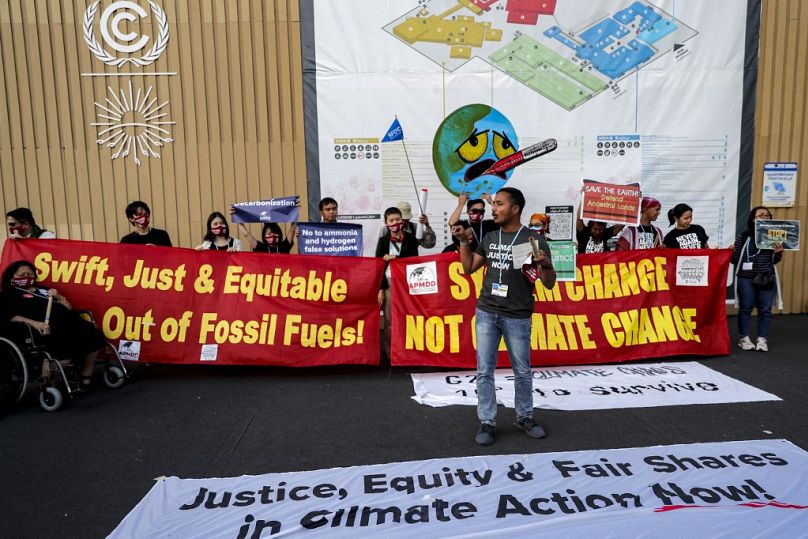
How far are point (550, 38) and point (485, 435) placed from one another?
624 cm

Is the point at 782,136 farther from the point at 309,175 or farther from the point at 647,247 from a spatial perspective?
the point at 309,175

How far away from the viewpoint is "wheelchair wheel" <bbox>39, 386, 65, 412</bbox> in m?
4.93

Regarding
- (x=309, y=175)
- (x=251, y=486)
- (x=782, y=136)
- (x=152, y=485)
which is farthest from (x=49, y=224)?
(x=782, y=136)

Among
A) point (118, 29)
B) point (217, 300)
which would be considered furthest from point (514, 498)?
point (118, 29)

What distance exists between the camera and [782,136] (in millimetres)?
8523

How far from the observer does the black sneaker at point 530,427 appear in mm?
4191

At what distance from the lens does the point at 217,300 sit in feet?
19.6

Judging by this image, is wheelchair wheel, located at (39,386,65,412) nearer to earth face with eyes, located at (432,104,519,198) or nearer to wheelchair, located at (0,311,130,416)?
wheelchair, located at (0,311,130,416)

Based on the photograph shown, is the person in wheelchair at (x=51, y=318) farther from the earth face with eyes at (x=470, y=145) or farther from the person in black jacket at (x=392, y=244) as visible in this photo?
the earth face with eyes at (x=470, y=145)

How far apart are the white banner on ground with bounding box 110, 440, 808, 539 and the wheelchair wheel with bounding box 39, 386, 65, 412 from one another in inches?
80.8

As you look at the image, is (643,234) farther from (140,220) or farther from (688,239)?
(140,220)

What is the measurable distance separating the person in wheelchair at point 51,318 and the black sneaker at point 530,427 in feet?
13.5

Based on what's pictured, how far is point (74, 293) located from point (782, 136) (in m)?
9.93

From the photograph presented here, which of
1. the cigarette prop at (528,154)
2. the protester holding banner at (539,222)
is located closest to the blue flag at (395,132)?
the protester holding banner at (539,222)
